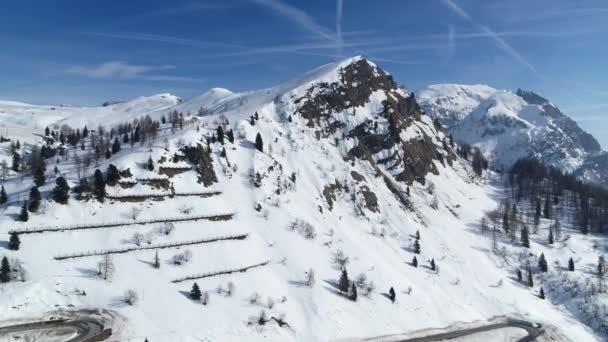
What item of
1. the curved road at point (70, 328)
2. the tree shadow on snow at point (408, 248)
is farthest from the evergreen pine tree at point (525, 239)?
the curved road at point (70, 328)

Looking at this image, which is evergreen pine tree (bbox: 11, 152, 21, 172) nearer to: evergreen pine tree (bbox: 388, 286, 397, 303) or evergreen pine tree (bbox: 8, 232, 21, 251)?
evergreen pine tree (bbox: 8, 232, 21, 251)

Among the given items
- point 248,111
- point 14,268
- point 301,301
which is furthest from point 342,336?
point 248,111

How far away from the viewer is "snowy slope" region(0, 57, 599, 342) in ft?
223

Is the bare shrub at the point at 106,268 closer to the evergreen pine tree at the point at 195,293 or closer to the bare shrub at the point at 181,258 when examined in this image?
the bare shrub at the point at 181,258

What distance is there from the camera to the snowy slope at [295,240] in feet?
223

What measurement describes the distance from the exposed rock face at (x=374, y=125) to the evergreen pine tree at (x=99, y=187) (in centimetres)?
8476

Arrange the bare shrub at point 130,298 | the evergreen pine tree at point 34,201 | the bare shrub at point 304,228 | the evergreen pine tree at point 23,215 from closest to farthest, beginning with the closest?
the bare shrub at point 130,298, the evergreen pine tree at point 23,215, the evergreen pine tree at point 34,201, the bare shrub at point 304,228

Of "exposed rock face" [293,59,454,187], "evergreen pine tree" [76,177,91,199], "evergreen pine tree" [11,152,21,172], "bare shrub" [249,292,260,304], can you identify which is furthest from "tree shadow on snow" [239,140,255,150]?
"bare shrub" [249,292,260,304]

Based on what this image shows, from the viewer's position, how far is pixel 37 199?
261ft

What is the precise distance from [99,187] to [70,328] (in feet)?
114

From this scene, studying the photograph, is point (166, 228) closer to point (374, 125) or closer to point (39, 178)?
point (39, 178)

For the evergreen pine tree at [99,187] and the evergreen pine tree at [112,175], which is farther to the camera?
the evergreen pine tree at [112,175]

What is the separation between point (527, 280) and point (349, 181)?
5578 cm

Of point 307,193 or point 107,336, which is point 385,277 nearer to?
point 307,193
